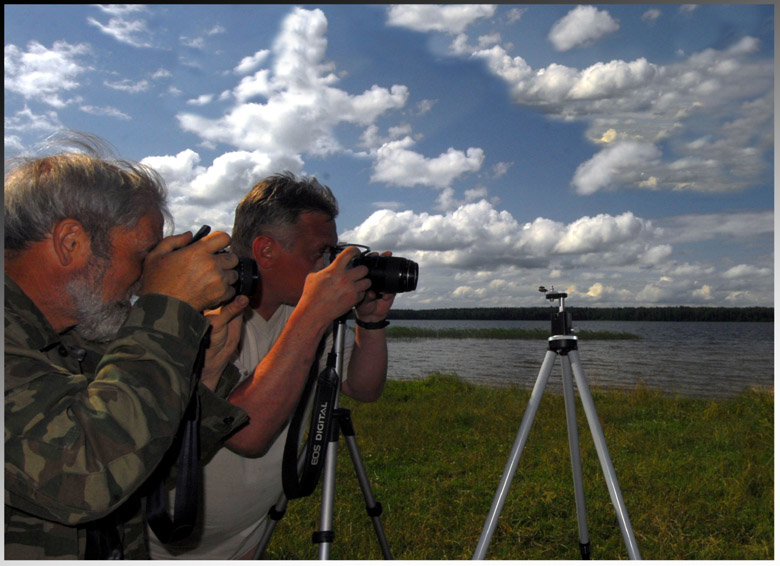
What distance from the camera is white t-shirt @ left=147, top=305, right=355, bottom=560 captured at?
1.84m

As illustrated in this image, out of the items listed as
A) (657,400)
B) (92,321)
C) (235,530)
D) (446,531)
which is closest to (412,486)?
(446,531)

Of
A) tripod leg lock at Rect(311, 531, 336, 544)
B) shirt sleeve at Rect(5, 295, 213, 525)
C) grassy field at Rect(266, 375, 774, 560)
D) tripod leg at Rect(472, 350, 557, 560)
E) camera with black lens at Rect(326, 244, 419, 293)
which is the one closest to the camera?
shirt sleeve at Rect(5, 295, 213, 525)

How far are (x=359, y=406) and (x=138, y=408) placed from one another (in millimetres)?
6035

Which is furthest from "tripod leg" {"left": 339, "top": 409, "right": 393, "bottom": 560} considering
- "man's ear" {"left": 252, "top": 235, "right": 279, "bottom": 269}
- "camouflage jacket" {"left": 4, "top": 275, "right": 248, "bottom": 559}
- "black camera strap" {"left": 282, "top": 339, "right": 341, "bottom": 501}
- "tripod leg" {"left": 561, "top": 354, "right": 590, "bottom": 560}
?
"camouflage jacket" {"left": 4, "top": 275, "right": 248, "bottom": 559}

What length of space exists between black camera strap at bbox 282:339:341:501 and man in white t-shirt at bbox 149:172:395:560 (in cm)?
12

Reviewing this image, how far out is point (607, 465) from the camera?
206 cm

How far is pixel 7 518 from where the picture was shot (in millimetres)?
1029

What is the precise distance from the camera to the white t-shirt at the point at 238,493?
1839 mm

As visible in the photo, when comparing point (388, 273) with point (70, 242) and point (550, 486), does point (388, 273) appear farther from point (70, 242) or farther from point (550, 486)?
point (550, 486)

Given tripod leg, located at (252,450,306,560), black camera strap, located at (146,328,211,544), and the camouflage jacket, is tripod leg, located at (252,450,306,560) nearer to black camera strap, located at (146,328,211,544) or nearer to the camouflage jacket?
black camera strap, located at (146,328,211,544)

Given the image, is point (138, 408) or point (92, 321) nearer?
point (138, 408)

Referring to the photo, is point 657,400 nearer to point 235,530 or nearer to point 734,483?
point 734,483

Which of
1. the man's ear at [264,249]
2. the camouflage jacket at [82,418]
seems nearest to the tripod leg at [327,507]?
the man's ear at [264,249]

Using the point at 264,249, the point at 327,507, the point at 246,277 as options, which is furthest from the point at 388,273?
the point at 327,507
